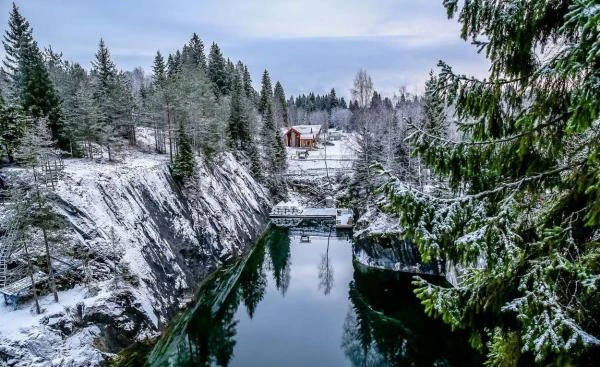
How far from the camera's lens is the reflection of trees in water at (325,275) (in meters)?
29.0

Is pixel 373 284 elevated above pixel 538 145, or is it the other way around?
pixel 538 145

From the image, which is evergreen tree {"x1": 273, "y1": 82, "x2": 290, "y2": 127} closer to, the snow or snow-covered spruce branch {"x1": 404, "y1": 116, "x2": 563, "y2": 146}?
the snow

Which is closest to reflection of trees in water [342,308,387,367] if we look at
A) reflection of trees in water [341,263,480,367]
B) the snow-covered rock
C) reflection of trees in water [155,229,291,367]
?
reflection of trees in water [341,263,480,367]

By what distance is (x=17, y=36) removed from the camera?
3197cm

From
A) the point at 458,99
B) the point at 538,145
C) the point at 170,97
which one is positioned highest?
the point at 170,97

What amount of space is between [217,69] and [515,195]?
6503 centimetres

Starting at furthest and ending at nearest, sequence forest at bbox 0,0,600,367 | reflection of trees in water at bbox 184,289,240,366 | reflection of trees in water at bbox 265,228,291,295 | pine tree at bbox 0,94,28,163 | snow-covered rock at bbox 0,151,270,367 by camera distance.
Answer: reflection of trees in water at bbox 265,228,291,295, pine tree at bbox 0,94,28,163, reflection of trees in water at bbox 184,289,240,366, snow-covered rock at bbox 0,151,270,367, forest at bbox 0,0,600,367

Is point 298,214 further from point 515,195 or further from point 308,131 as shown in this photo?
point 515,195

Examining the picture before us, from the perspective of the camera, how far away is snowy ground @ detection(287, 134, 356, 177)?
189 feet

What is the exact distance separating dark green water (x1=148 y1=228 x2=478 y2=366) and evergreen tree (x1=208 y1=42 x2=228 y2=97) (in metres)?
39.8

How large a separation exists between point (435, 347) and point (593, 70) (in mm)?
20027

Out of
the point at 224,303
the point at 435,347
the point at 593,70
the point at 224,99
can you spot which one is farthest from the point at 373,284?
the point at 224,99

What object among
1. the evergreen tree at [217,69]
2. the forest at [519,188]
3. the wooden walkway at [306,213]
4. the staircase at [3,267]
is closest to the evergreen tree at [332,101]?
the evergreen tree at [217,69]

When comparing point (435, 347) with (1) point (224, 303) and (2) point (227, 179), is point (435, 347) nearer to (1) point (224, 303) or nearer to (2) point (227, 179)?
(1) point (224, 303)
